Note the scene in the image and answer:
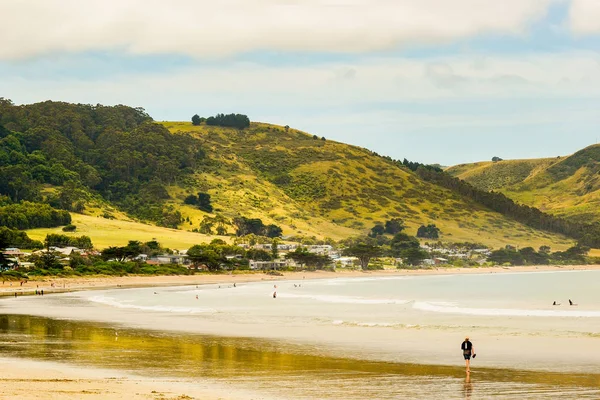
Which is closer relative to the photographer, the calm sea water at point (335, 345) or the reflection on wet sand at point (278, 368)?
the reflection on wet sand at point (278, 368)

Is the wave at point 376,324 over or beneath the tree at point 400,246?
beneath

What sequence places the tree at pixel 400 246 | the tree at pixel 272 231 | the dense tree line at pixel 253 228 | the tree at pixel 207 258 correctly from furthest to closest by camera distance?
the tree at pixel 272 231
the dense tree line at pixel 253 228
the tree at pixel 400 246
the tree at pixel 207 258

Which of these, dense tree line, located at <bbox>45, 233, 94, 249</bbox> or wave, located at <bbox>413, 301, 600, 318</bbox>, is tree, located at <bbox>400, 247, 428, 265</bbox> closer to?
dense tree line, located at <bbox>45, 233, 94, 249</bbox>

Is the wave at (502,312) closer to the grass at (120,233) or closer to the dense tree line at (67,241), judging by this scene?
the dense tree line at (67,241)

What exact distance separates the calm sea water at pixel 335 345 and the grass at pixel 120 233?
88.0m

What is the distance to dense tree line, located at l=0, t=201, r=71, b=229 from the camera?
147625 mm

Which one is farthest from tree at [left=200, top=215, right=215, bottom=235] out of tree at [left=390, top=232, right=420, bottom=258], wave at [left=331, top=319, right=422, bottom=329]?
wave at [left=331, top=319, right=422, bottom=329]

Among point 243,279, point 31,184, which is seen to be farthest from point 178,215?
point 243,279

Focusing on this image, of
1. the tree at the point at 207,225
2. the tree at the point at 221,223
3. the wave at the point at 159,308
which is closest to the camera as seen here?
the wave at the point at 159,308

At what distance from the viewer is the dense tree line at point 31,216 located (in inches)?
5812

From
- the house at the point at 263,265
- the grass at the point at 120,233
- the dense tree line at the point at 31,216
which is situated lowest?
the house at the point at 263,265

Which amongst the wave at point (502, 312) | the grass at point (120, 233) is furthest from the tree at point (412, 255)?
the wave at point (502, 312)

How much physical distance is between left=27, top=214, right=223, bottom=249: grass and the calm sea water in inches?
3463

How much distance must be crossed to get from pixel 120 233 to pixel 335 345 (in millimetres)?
130490
